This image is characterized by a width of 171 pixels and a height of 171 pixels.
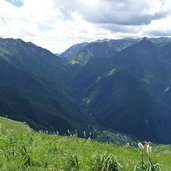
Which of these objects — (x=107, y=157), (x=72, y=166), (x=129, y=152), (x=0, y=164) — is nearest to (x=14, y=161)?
(x=0, y=164)

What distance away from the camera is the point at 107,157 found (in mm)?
15219

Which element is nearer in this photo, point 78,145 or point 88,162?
point 88,162

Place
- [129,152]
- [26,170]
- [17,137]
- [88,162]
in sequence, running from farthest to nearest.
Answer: [129,152] < [17,137] < [88,162] < [26,170]

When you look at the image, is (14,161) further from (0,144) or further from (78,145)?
(78,145)

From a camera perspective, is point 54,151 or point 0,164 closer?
point 0,164

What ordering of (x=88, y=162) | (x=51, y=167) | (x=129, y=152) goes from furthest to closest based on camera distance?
(x=129, y=152) → (x=88, y=162) → (x=51, y=167)

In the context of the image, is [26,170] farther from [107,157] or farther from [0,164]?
[107,157]

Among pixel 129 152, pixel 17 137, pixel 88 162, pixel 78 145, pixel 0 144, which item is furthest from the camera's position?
pixel 129 152

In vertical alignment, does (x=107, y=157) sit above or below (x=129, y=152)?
above

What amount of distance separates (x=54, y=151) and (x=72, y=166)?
246 cm

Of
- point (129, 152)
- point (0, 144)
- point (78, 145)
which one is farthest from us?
point (129, 152)

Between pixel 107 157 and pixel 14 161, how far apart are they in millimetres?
3364

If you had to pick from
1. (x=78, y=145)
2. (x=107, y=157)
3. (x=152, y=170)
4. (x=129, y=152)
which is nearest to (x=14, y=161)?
(x=107, y=157)

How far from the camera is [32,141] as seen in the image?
1970cm
